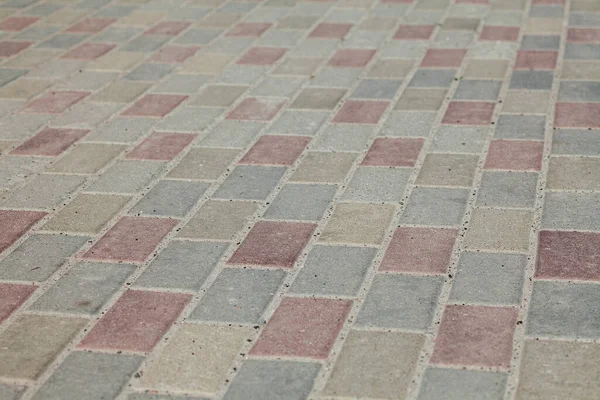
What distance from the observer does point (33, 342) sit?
125 inches

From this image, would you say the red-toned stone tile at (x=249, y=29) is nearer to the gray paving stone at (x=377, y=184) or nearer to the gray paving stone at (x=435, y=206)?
the gray paving stone at (x=377, y=184)

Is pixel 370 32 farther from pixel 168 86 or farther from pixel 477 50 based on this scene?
pixel 168 86

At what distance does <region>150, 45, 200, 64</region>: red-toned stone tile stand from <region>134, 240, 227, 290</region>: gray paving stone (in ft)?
8.31

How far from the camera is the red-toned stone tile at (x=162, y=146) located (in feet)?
15.4

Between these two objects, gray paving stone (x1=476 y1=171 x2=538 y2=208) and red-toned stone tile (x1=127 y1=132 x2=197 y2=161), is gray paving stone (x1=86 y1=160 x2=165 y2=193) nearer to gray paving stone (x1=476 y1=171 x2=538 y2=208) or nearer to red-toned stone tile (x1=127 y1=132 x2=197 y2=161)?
red-toned stone tile (x1=127 y1=132 x2=197 y2=161)

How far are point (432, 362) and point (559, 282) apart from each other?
0.71 metres

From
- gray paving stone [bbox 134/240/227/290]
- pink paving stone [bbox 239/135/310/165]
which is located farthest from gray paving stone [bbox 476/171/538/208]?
gray paving stone [bbox 134/240/227/290]

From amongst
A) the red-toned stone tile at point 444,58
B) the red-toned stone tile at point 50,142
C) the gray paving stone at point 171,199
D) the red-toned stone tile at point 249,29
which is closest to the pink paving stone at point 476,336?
the gray paving stone at point 171,199

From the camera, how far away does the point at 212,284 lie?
351 cm

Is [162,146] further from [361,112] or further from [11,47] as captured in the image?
[11,47]

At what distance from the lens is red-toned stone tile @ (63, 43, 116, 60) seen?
246 inches

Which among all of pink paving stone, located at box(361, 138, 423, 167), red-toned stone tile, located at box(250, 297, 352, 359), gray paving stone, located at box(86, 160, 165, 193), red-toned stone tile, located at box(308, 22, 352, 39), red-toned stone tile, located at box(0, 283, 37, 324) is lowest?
red-toned stone tile, located at box(308, 22, 352, 39)

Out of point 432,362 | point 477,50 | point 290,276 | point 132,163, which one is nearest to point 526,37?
point 477,50

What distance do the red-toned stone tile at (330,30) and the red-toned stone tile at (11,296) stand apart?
11.3ft
